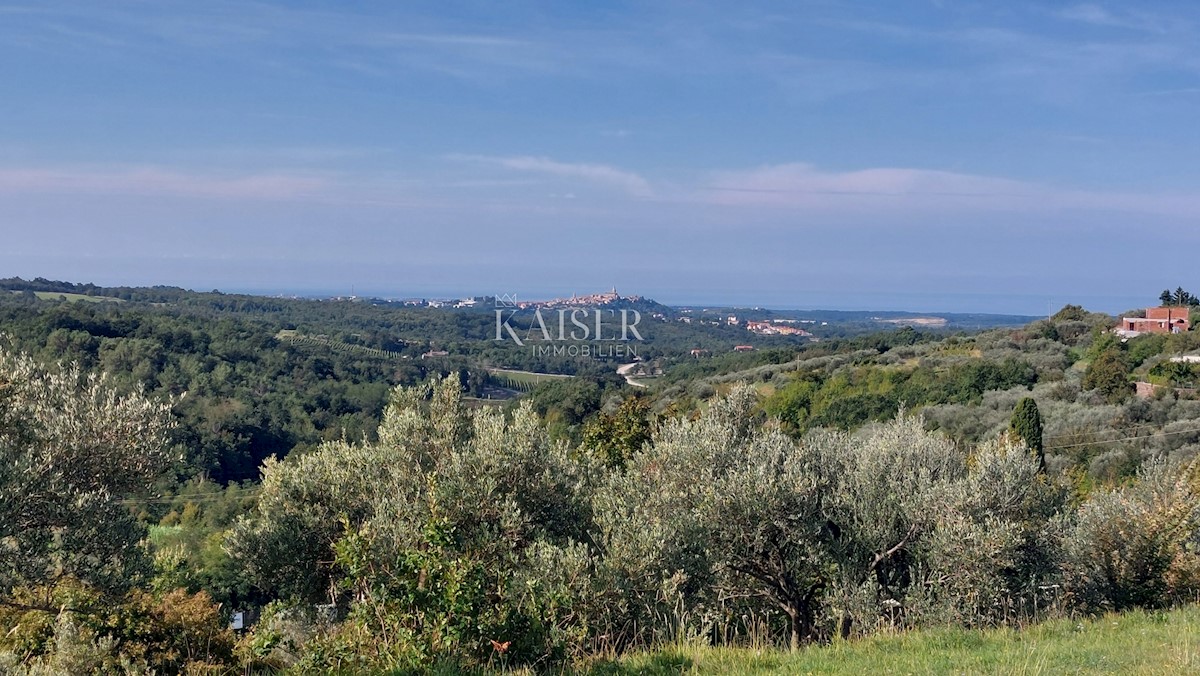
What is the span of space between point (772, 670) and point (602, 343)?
424ft

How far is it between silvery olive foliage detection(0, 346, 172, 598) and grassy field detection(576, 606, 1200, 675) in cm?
566

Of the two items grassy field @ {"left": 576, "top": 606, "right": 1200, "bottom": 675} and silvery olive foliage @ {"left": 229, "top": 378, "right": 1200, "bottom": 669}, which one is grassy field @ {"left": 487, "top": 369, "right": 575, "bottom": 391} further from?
grassy field @ {"left": 576, "top": 606, "right": 1200, "bottom": 675}

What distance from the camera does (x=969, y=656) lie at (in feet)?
21.8

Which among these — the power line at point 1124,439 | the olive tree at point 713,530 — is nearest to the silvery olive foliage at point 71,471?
the olive tree at point 713,530

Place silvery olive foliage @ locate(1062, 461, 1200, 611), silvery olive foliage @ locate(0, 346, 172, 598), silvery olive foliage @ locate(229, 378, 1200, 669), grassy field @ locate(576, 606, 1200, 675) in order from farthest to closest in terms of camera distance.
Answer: silvery olive foliage @ locate(1062, 461, 1200, 611) < silvery olive foliage @ locate(229, 378, 1200, 669) < silvery olive foliage @ locate(0, 346, 172, 598) < grassy field @ locate(576, 606, 1200, 675)

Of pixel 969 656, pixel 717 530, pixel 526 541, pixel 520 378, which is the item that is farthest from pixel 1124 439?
pixel 520 378

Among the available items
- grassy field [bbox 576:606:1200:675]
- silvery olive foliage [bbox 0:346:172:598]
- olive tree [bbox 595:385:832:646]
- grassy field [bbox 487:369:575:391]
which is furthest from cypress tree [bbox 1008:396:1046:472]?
grassy field [bbox 487:369:575:391]

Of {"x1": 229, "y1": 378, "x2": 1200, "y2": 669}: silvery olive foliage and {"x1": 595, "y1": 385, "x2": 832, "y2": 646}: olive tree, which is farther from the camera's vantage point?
{"x1": 595, "y1": 385, "x2": 832, "y2": 646}: olive tree

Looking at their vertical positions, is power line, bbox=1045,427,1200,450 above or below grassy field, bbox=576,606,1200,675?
below

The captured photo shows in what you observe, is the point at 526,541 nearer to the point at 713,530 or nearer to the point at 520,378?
the point at 713,530

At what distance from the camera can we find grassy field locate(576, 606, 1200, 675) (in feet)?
20.3

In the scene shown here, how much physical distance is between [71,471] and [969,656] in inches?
370

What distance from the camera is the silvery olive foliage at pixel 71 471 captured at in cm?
798

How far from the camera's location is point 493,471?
1076cm
